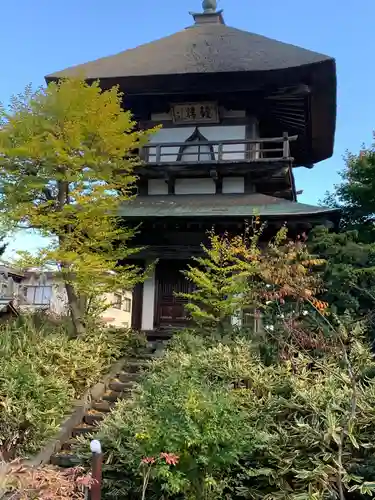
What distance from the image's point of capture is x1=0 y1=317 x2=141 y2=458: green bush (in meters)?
7.29

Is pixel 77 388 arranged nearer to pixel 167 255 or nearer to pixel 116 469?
pixel 116 469

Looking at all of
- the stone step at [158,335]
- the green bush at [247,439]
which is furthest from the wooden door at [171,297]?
the green bush at [247,439]

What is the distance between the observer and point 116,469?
650 centimetres

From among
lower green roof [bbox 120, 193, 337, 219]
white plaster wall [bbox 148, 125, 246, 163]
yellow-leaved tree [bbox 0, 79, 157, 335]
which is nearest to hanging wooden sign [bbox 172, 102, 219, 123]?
white plaster wall [bbox 148, 125, 246, 163]

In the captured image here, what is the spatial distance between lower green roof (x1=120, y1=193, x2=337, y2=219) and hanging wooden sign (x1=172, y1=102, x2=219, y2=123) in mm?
2077

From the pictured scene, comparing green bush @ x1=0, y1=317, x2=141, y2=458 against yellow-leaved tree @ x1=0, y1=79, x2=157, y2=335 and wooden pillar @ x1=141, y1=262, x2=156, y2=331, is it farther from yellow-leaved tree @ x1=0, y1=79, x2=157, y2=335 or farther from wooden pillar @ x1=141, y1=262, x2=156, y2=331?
wooden pillar @ x1=141, y1=262, x2=156, y2=331

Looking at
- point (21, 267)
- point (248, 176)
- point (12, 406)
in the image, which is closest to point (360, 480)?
point (12, 406)

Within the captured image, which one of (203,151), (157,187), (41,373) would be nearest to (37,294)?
(157,187)

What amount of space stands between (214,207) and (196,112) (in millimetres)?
2972

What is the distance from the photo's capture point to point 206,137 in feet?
43.3

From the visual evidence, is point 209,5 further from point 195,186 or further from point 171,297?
point 171,297

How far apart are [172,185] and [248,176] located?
203cm

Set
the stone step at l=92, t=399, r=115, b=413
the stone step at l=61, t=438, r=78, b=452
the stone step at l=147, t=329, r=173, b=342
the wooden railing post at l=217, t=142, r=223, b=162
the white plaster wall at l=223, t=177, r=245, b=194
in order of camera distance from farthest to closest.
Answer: the white plaster wall at l=223, t=177, r=245, b=194, the stone step at l=147, t=329, r=173, b=342, the wooden railing post at l=217, t=142, r=223, b=162, the stone step at l=92, t=399, r=115, b=413, the stone step at l=61, t=438, r=78, b=452

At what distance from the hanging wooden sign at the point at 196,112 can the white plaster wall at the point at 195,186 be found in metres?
1.63
